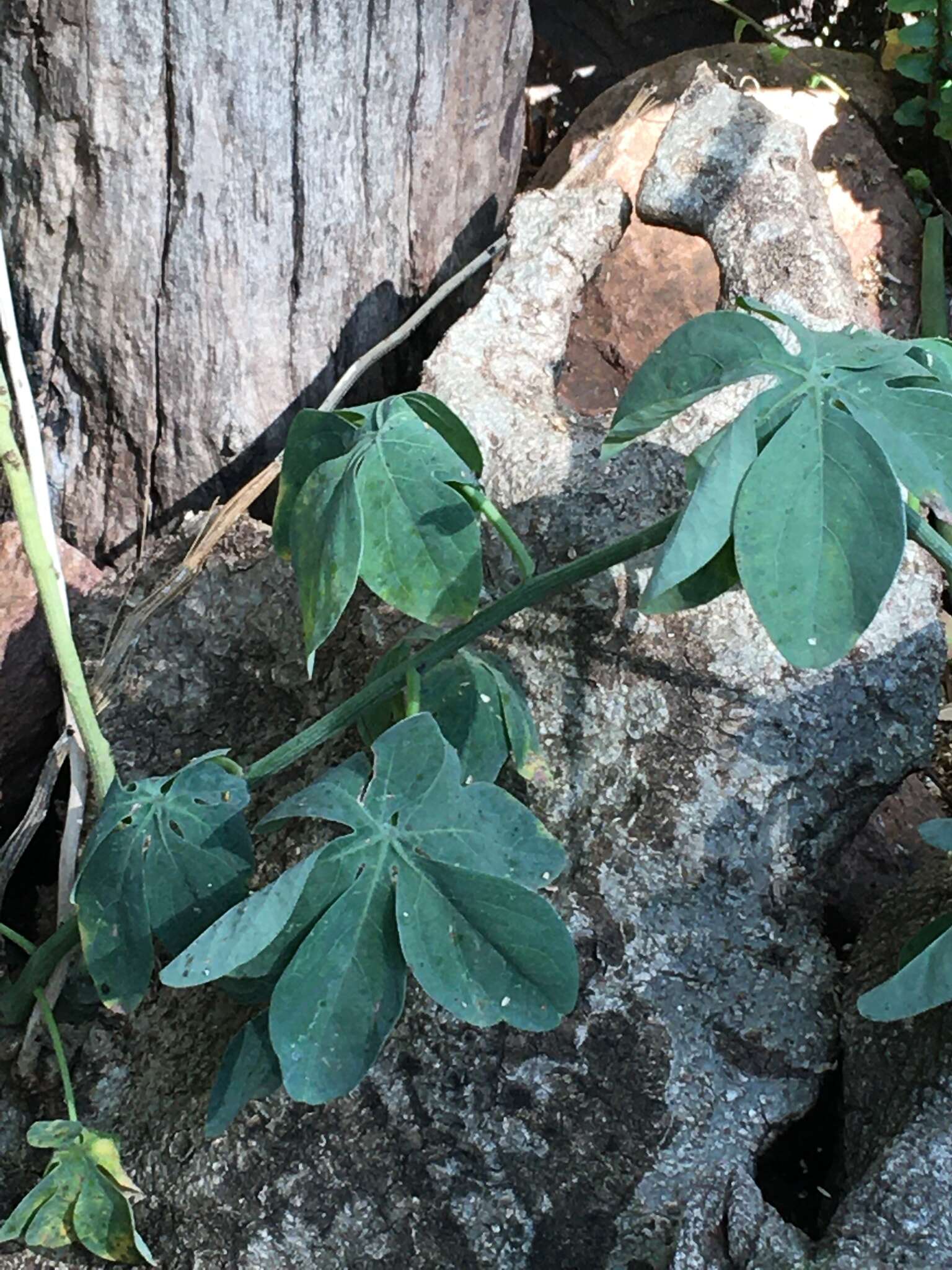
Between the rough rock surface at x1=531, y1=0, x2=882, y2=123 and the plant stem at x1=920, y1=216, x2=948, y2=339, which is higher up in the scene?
the rough rock surface at x1=531, y1=0, x2=882, y2=123

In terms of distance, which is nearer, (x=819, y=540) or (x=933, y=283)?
(x=819, y=540)

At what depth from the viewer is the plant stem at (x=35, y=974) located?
45.3 inches

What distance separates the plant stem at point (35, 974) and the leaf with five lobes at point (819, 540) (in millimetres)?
725

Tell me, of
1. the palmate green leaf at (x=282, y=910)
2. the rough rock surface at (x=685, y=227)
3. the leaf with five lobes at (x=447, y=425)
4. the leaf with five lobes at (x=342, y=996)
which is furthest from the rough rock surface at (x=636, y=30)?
the leaf with five lobes at (x=342, y=996)

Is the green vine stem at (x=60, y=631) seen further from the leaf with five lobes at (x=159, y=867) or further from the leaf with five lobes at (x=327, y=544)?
the leaf with five lobes at (x=327, y=544)

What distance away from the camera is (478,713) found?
110 cm

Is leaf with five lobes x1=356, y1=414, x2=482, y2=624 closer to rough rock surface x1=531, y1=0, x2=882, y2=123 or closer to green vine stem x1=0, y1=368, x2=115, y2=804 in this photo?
green vine stem x1=0, y1=368, x2=115, y2=804

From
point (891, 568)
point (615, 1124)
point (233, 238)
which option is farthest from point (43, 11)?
point (615, 1124)

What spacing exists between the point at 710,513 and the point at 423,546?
26 cm

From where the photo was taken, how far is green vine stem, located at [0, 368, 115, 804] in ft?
3.55

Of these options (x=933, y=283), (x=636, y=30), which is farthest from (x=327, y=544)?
(x=636, y=30)

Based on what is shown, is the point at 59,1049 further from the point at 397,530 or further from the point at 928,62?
the point at 928,62

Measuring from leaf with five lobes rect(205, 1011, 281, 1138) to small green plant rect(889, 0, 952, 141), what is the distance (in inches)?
68.9

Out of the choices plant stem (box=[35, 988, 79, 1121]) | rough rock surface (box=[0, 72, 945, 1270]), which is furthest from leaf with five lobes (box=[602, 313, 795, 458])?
plant stem (box=[35, 988, 79, 1121])
